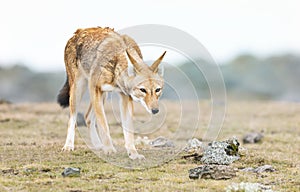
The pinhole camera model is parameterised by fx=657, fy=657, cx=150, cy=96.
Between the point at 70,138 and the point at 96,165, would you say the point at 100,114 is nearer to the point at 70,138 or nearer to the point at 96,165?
the point at 96,165

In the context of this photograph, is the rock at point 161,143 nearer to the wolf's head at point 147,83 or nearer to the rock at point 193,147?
the rock at point 193,147

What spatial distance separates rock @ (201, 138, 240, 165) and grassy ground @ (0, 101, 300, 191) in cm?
30

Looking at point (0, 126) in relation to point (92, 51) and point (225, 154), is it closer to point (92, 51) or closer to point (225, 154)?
point (92, 51)

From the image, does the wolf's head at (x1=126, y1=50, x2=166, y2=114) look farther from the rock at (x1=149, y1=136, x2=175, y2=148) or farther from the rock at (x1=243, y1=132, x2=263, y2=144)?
the rock at (x1=243, y1=132, x2=263, y2=144)

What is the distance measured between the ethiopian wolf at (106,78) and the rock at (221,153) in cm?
192

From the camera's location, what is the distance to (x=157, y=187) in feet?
47.7

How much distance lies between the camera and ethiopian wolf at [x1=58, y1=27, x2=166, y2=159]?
16.7 m

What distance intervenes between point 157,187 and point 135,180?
1.10 meters

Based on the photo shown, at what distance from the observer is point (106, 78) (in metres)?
17.9

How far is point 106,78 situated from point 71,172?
312 centimetres

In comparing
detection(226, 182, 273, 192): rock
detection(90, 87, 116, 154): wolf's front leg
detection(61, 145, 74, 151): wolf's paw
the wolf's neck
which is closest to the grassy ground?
detection(61, 145, 74, 151): wolf's paw

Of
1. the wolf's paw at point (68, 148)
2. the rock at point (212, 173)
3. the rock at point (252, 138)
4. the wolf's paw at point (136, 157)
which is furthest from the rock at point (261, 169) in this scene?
the rock at point (252, 138)

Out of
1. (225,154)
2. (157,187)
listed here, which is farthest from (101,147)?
(157,187)

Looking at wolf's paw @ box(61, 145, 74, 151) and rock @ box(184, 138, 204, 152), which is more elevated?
rock @ box(184, 138, 204, 152)
